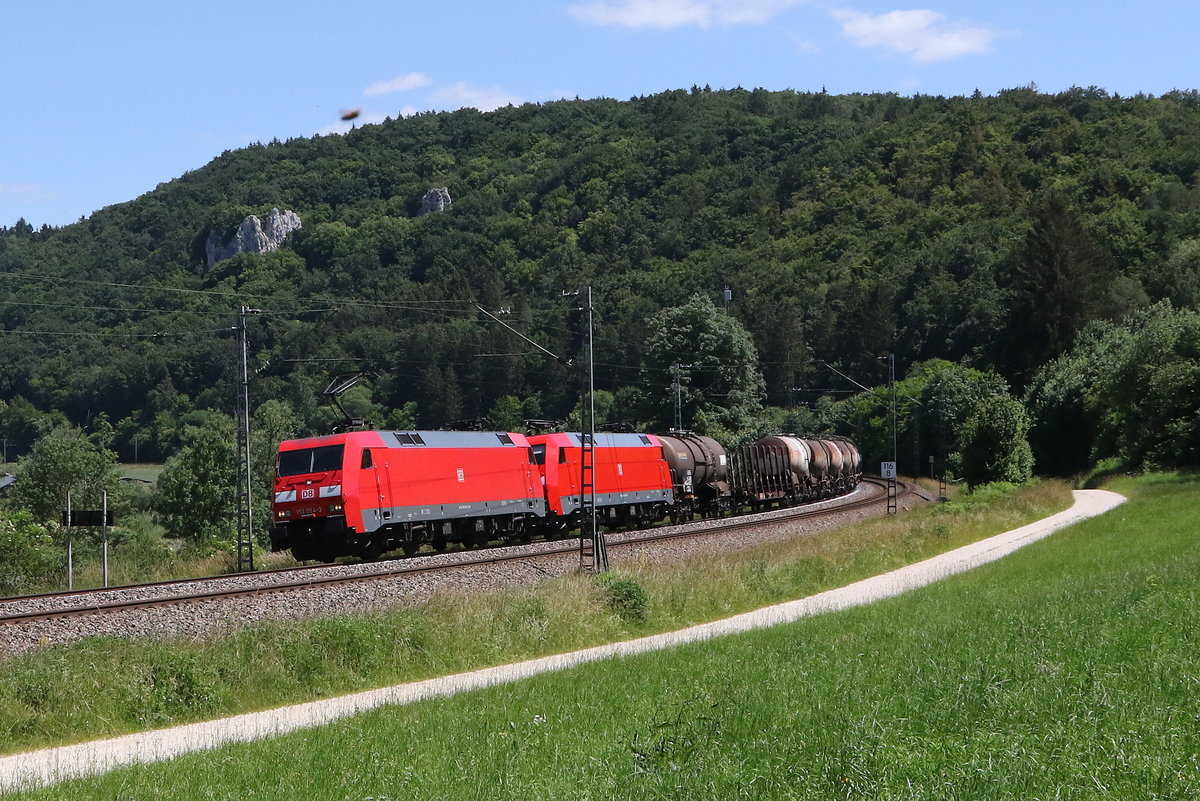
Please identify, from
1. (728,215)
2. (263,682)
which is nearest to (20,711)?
(263,682)

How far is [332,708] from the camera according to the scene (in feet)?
46.0

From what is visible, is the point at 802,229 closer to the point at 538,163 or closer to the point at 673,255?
the point at 673,255

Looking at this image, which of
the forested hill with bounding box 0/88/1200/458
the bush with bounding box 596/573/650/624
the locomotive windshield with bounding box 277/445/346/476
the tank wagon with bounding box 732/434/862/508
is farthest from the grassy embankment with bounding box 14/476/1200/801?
the forested hill with bounding box 0/88/1200/458

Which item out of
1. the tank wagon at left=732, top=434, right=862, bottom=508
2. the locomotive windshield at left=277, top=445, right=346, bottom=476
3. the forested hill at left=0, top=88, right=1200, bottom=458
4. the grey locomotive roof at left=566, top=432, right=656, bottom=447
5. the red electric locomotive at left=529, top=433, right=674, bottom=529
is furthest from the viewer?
the forested hill at left=0, top=88, right=1200, bottom=458

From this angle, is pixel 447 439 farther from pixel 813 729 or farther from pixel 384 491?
pixel 813 729

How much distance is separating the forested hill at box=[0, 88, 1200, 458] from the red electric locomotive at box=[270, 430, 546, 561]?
49.1 m

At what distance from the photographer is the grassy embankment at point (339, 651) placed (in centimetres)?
1398

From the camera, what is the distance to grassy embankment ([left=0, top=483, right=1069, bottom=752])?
45.9 ft

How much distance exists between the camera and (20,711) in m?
13.5

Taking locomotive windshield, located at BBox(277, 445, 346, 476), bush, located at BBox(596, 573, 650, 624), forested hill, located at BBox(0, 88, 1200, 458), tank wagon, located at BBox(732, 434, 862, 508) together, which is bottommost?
tank wagon, located at BBox(732, 434, 862, 508)

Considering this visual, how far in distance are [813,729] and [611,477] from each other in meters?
33.9

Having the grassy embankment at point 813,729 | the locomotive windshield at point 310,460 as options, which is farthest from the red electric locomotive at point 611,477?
the grassy embankment at point 813,729

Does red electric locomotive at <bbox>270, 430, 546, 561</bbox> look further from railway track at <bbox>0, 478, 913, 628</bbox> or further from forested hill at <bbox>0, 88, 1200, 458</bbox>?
forested hill at <bbox>0, 88, 1200, 458</bbox>

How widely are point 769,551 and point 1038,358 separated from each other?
71405 millimetres
